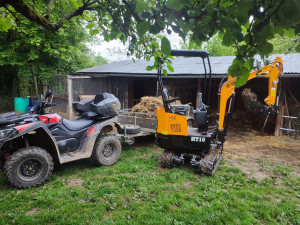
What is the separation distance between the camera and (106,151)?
464 cm

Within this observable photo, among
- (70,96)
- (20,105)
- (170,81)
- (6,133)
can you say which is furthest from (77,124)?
(20,105)

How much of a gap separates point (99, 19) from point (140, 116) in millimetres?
3931

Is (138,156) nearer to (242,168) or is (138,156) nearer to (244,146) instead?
(242,168)

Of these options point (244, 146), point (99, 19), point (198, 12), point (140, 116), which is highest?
point (99, 19)

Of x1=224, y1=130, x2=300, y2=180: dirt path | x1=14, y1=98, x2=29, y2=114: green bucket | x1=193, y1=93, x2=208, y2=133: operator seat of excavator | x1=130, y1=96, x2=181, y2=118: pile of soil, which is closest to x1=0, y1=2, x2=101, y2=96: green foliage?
x1=14, y1=98, x2=29, y2=114: green bucket

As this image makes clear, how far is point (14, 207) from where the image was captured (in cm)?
289

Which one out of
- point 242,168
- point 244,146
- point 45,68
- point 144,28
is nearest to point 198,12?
point 144,28

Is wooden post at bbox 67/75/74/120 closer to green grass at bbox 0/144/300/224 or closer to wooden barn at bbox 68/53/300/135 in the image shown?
wooden barn at bbox 68/53/300/135

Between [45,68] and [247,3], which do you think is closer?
[247,3]

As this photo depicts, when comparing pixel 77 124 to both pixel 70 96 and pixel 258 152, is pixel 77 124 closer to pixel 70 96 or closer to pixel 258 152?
pixel 70 96

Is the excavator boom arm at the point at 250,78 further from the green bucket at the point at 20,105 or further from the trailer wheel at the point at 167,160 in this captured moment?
the green bucket at the point at 20,105

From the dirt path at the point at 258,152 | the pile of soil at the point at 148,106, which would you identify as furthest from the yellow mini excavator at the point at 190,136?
the pile of soil at the point at 148,106

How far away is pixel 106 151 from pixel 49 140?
1.32m

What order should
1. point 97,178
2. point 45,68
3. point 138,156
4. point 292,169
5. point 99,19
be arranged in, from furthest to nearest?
point 45,68 → point 138,156 → point 292,169 → point 97,178 → point 99,19
